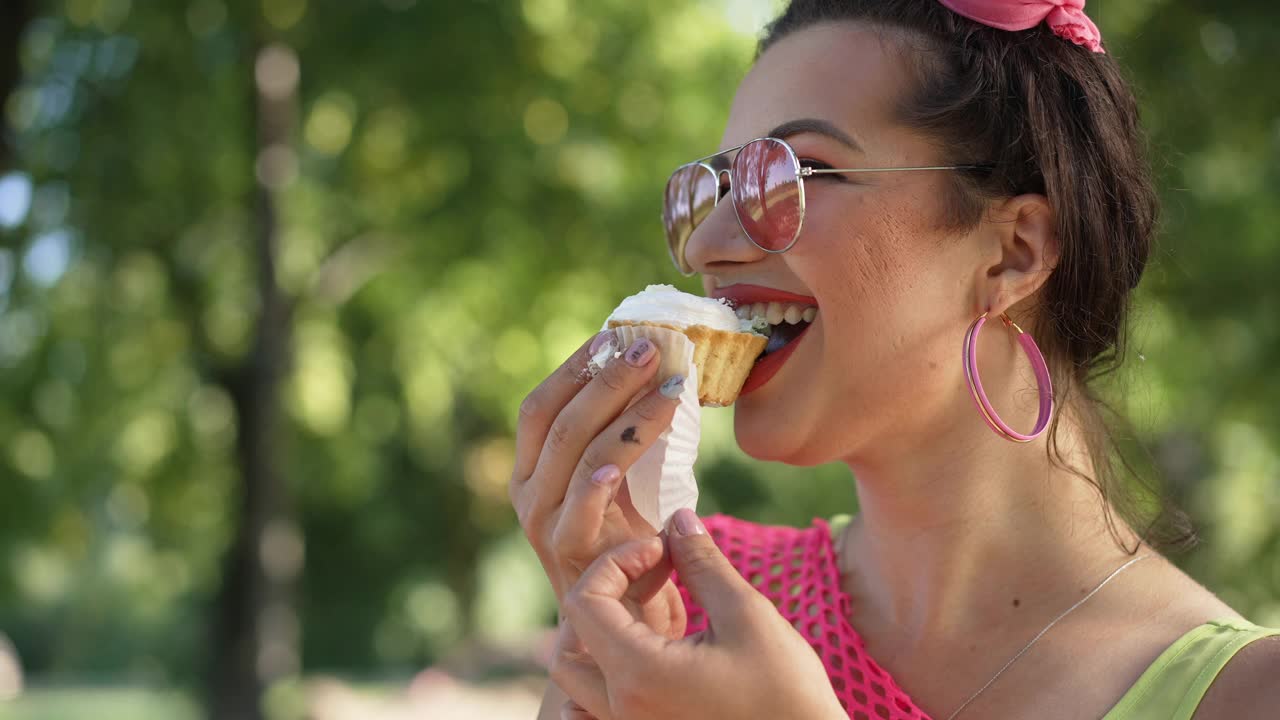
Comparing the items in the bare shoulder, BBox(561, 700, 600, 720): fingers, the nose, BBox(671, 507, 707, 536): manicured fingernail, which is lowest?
the bare shoulder

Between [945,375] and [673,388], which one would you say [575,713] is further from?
[945,375]

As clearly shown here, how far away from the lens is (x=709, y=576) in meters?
1.79

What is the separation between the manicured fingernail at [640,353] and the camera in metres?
1.99

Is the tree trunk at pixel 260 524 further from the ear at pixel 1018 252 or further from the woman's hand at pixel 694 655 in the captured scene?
the woman's hand at pixel 694 655

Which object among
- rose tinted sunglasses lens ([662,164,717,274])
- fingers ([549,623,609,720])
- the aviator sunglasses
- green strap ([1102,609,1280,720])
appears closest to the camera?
fingers ([549,623,609,720])

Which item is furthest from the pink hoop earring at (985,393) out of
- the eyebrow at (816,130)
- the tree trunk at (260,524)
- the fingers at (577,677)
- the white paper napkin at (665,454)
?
the tree trunk at (260,524)

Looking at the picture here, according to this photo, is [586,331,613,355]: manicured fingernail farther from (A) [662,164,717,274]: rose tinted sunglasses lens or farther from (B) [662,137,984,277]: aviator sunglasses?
(A) [662,164,717,274]: rose tinted sunglasses lens

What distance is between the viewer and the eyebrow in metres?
2.16

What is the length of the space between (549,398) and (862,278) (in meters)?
0.59

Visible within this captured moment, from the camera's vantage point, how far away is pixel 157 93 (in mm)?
8953

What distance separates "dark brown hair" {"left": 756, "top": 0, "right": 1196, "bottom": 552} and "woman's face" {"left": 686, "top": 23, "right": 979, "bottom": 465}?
5 centimetres

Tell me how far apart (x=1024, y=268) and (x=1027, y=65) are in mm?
379

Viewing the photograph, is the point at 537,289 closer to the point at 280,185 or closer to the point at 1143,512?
the point at 280,185

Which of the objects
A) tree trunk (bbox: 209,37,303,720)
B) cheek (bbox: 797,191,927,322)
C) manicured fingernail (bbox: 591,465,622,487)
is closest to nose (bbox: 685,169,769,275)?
cheek (bbox: 797,191,927,322)
